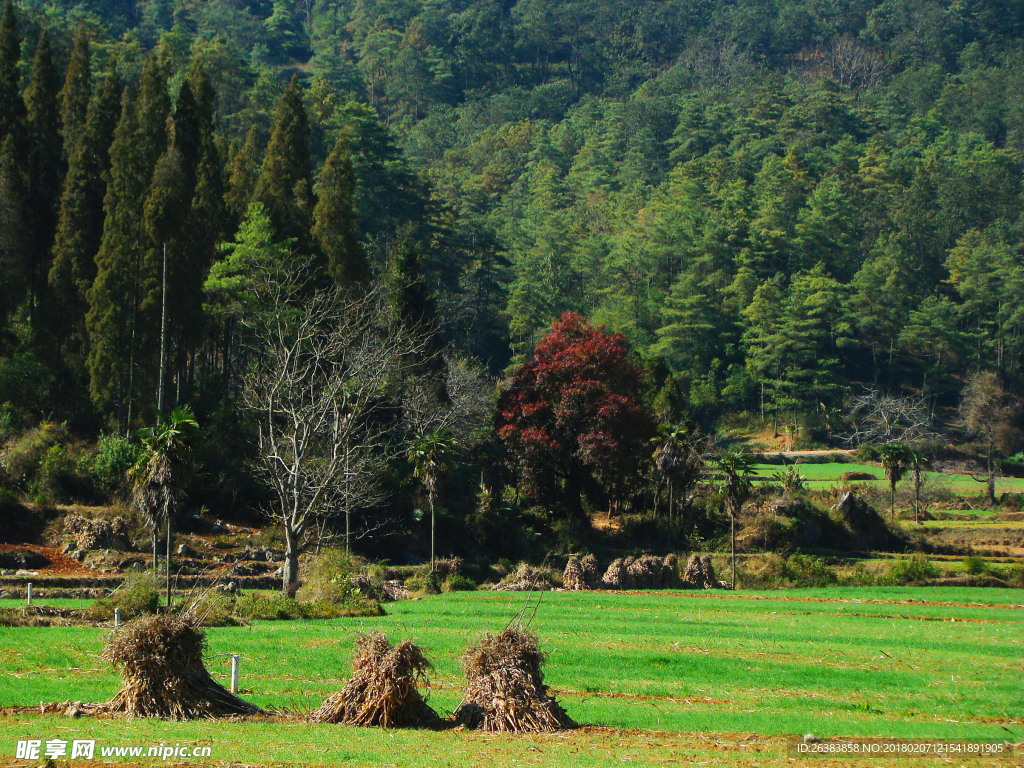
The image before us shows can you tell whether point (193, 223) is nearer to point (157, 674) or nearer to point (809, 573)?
point (809, 573)

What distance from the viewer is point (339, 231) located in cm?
5200

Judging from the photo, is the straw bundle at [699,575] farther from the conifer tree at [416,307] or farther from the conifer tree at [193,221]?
the conifer tree at [193,221]

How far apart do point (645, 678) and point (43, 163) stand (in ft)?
129

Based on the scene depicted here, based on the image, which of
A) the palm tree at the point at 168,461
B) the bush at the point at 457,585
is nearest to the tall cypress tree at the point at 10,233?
the palm tree at the point at 168,461

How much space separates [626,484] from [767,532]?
737 centimetres

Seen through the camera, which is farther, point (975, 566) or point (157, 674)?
point (975, 566)

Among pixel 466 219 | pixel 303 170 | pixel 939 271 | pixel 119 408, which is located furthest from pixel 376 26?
pixel 119 408

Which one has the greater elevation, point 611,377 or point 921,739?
point 611,377

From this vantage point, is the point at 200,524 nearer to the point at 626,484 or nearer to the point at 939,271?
the point at 626,484

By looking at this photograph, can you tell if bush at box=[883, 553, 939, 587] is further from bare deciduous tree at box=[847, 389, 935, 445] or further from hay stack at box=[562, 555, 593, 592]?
bare deciduous tree at box=[847, 389, 935, 445]

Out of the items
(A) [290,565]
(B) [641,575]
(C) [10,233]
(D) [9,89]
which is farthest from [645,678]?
(D) [9,89]

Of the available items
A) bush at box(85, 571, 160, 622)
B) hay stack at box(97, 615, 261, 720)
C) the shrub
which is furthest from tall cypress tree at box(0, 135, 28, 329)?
hay stack at box(97, 615, 261, 720)

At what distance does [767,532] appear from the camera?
49.7 metres

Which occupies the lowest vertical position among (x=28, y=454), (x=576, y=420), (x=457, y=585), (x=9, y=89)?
(x=457, y=585)
